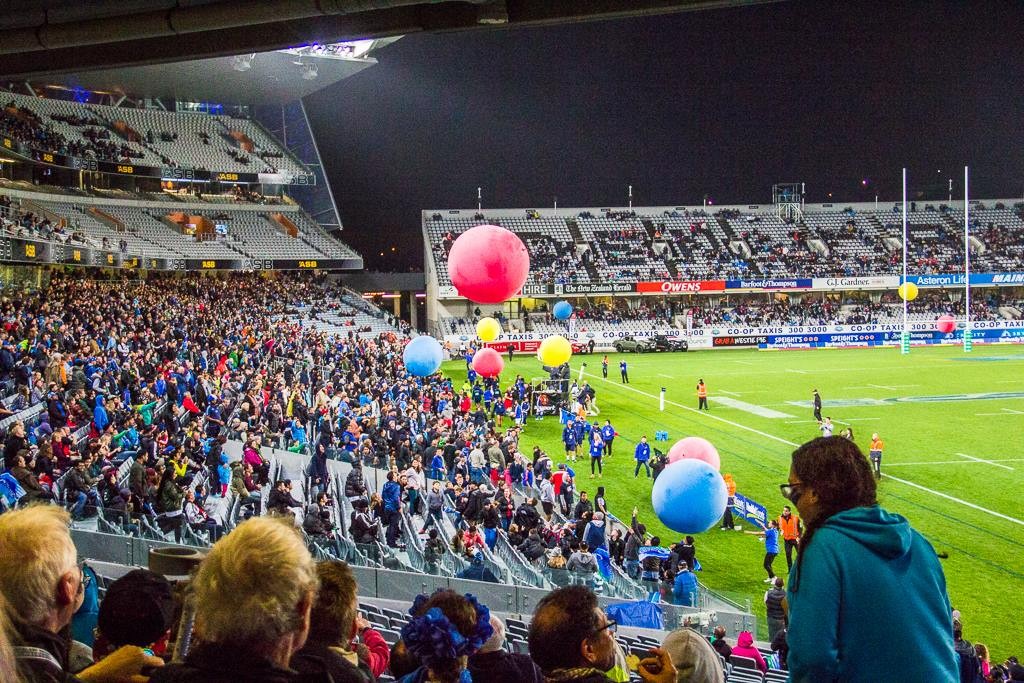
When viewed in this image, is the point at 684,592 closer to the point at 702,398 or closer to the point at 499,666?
the point at 499,666

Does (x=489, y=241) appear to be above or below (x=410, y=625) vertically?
above

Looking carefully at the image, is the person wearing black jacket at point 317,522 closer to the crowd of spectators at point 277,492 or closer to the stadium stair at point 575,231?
the crowd of spectators at point 277,492

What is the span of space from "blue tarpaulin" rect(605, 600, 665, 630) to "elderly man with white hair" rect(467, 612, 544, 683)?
5665mm

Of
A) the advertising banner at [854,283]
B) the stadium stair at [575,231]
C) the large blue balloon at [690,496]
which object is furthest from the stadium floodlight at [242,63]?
the large blue balloon at [690,496]

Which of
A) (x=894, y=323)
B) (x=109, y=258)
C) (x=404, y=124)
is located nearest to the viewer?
(x=109, y=258)

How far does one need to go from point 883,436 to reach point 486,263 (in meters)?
19.1

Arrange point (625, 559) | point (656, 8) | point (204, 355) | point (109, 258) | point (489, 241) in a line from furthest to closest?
point (109, 258) → point (204, 355) → point (625, 559) → point (489, 241) → point (656, 8)

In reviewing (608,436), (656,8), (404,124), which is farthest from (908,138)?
(656,8)

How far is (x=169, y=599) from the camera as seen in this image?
298 centimetres

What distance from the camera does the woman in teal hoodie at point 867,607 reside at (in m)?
2.51

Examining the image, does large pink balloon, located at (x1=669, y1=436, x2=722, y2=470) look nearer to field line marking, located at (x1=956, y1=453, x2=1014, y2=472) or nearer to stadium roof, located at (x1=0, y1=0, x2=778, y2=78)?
stadium roof, located at (x1=0, y1=0, x2=778, y2=78)

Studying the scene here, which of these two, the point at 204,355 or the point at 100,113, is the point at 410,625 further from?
the point at 100,113

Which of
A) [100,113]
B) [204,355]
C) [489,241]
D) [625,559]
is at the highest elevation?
[100,113]

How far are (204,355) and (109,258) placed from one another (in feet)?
49.0
